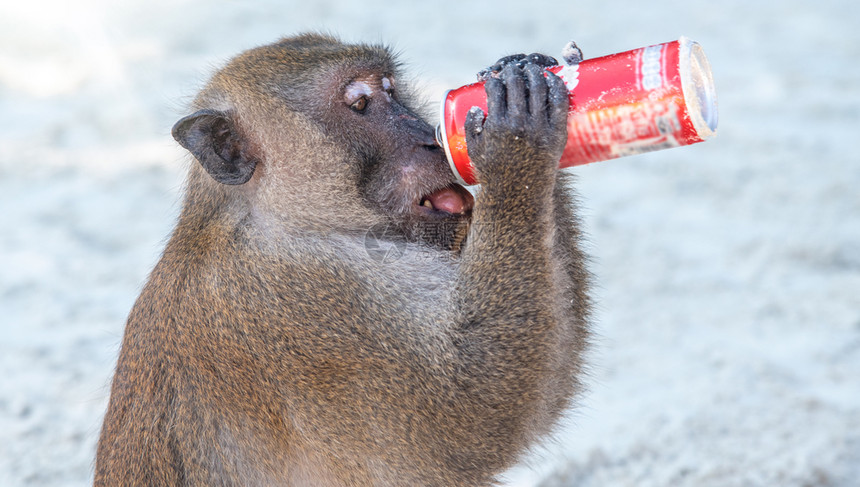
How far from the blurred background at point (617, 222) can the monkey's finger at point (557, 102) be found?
1088 millimetres

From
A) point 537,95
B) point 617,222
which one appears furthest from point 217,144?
point 617,222

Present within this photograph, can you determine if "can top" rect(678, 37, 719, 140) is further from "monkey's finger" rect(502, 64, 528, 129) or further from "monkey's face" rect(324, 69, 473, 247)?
"monkey's face" rect(324, 69, 473, 247)

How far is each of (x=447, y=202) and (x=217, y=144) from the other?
713 mm

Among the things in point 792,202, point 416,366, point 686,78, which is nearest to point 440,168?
point 416,366

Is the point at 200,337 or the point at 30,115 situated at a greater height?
the point at 30,115

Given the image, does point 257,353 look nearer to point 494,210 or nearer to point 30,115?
point 494,210

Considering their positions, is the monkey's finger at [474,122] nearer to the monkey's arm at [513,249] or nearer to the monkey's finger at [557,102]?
the monkey's arm at [513,249]

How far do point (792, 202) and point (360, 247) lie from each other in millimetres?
3822

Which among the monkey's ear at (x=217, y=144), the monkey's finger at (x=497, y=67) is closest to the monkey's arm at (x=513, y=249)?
the monkey's finger at (x=497, y=67)

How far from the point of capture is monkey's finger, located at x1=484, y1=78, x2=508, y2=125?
2373mm

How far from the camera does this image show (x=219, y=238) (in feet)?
8.65

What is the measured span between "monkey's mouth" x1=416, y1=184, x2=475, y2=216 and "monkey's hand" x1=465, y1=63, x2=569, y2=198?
28 cm

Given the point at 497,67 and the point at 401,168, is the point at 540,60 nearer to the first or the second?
the point at 497,67

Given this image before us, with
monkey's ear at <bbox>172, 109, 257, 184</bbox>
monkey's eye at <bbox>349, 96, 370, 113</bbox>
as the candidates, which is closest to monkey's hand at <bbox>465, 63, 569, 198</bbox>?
monkey's eye at <bbox>349, 96, 370, 113</bbox>
